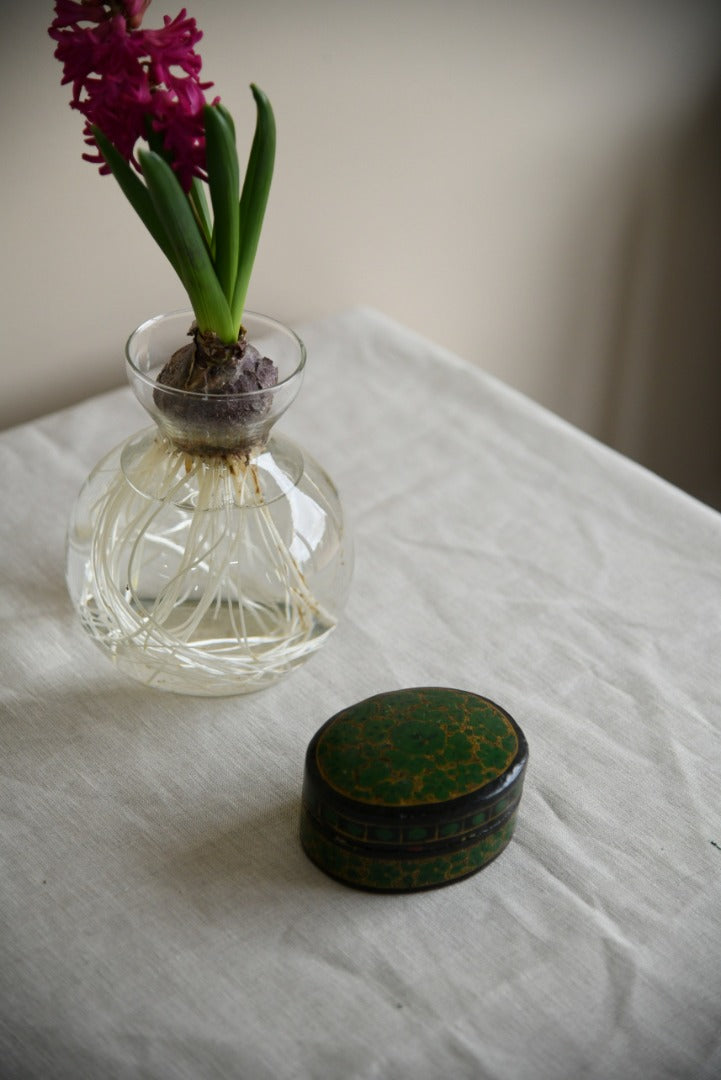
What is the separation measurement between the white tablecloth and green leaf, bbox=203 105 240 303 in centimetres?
24

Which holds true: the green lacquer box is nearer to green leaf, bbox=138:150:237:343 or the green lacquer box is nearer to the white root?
the white root

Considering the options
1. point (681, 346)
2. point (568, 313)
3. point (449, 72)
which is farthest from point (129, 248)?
point (681, 346)

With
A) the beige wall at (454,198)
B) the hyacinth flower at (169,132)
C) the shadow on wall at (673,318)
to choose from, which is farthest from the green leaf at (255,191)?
the shadow on wall at (673,318)

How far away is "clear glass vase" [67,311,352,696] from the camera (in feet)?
1.77

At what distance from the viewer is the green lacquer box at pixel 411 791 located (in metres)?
0.46

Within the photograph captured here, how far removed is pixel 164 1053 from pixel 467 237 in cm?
81

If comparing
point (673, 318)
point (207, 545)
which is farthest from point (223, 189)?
point (673, 318)

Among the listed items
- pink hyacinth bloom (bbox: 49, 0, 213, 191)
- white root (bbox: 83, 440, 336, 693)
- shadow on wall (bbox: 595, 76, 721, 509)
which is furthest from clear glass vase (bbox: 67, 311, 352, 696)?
shadow on wall (bbox: 595, 76, 721, 509)

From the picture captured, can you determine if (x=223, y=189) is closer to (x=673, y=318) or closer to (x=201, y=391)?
(x=201, y=391)

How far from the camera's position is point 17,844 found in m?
0.51

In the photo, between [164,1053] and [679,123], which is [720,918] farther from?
[679,123]

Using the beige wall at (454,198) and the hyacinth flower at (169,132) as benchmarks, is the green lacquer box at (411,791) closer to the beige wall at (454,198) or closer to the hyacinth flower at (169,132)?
the hyacinth flower at (169,132)

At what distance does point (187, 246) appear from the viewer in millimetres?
461

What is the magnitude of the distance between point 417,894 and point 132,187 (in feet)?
1.13
